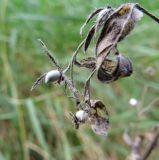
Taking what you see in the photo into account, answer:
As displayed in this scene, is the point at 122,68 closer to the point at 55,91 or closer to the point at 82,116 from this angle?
the point at 82,116

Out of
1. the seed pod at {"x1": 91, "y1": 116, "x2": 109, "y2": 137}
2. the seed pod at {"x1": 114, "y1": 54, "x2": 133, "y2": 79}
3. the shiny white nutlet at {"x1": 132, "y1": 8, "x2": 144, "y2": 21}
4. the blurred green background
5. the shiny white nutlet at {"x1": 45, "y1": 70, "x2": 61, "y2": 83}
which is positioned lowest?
the seed pod at {"x1": 91, "y1": 116, "x2": 109, "y2": 137}

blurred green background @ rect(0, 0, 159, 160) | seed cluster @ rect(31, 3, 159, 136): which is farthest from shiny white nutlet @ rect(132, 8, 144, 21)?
blurred green background @ rect(0, 0, 159, 160)

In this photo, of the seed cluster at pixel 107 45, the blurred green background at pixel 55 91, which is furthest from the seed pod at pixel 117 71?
the blurred green background at pixel 55 91

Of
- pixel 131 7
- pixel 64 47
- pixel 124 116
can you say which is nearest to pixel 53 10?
pixel 64 47

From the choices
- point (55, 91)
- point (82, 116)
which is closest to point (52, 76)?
point (82, 116)

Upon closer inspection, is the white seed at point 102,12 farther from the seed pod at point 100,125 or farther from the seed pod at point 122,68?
the seed pod at point 100,125

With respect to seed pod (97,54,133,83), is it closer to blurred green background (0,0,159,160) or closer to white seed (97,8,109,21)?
white seed (97,8,109,21)
